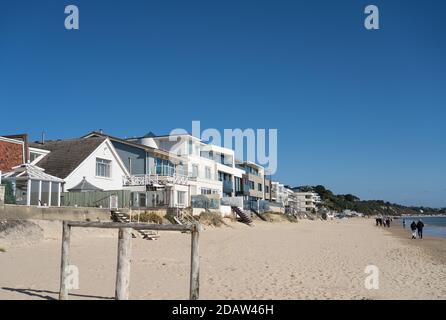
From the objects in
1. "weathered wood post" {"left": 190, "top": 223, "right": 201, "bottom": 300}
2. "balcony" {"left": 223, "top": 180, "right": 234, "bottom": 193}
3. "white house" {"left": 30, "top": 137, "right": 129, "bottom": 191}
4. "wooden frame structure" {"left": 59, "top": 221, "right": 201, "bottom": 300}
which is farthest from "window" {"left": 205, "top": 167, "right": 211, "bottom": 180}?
"weathered wood post" {"left": 190, "top": 223, "right": 201, "bottom": 300}

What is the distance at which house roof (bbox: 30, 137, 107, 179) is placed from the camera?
3253cm

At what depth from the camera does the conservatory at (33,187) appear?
26.1m

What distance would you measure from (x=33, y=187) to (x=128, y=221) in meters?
6.57

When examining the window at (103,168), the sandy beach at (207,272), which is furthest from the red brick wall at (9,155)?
the sandy beach at (207,272)

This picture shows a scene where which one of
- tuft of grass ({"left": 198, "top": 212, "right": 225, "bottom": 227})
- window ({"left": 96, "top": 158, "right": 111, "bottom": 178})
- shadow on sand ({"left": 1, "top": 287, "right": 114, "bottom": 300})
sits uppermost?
window ({"left": 96, "top": 158, "right": 111, "bottom": 178})

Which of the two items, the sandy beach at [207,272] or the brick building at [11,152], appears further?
the brick building at [11,152]

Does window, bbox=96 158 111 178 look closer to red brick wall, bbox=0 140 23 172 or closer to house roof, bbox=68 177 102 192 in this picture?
house roof, bbox=68 177 102 192

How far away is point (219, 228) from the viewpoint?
36000 mm

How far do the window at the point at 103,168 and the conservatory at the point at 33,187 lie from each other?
6117 mm

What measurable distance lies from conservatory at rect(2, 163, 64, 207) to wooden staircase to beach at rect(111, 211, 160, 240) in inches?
152

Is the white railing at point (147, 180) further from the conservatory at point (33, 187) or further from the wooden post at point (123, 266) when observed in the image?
the wooden post at point (123, 266)
